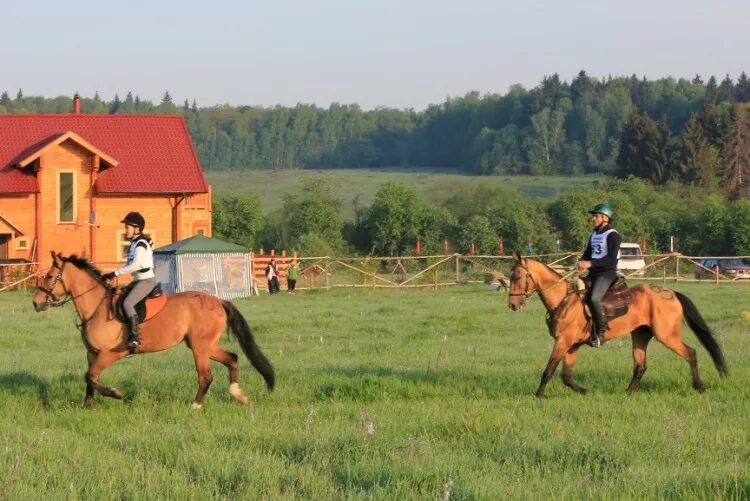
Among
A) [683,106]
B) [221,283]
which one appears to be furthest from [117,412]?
[683,106]

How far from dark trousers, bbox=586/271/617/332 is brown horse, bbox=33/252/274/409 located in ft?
13.6

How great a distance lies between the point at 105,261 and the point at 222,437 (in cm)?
3826

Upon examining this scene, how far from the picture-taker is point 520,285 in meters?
14.6

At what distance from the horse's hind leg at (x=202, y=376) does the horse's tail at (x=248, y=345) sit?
0.50m

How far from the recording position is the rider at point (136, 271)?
13242mm

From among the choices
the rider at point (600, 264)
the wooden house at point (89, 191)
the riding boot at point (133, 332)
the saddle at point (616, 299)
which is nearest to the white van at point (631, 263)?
the wooden house at point (89, 191)

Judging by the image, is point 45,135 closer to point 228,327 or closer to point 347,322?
point 347,322

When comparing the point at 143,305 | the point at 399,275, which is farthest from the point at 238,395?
the point at 399,275

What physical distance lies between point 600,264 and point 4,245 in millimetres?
37864

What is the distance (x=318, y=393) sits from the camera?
13.9 meters

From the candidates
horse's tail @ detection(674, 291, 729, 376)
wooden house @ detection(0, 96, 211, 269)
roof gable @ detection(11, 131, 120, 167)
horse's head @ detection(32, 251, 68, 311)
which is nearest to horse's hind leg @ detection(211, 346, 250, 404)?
horse's head @ detection(32, 251, 68, 311)

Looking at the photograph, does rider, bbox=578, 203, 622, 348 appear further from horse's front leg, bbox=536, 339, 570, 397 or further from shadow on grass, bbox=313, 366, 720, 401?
shadow on grass, bbox=313, 366, 720, 401

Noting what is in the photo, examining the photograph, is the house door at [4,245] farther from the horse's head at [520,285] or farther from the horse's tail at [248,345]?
the horse's head at [520,285]

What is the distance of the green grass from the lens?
133000 millimetres
